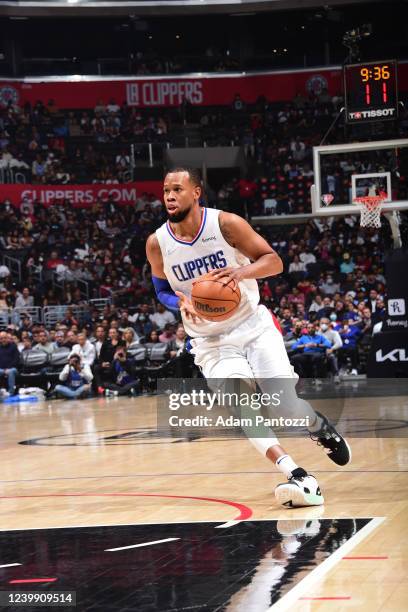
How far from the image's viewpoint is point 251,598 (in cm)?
398

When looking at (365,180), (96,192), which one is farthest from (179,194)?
(96,192)

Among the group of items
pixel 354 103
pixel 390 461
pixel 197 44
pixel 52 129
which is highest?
pixel 197 44

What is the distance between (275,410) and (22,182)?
989 inches

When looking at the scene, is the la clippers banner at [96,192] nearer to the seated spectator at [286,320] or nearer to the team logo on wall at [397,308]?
the seated spectator at [286,320]

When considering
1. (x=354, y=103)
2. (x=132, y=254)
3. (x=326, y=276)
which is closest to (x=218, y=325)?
(x=354, y=103)

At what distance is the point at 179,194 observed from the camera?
6.53m

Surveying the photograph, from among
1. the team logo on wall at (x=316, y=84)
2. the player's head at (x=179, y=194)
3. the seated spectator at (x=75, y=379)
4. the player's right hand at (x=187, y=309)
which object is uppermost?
the team logo on wall at (x=316, y=84)

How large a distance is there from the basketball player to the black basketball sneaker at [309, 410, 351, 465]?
1cm

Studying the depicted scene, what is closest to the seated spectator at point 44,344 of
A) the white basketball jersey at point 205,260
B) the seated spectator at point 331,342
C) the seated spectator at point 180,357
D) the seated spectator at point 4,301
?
the seated spectator at point 180,357

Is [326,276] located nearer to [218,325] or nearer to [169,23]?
[169,23]

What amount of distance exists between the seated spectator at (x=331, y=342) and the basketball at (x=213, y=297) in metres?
13.3


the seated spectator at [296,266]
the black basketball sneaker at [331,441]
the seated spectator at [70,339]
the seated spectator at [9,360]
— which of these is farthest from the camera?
Answer: the seated spectator at [296,266]

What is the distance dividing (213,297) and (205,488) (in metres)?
1.77

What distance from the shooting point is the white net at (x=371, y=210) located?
1709cm
